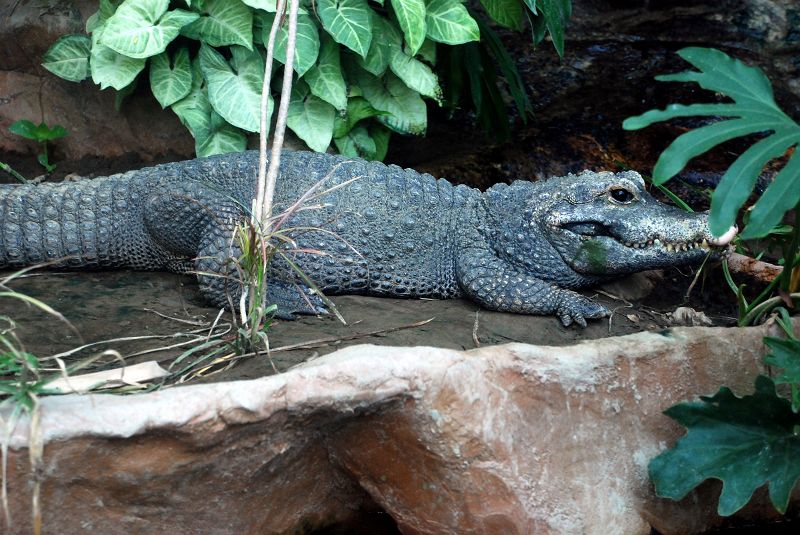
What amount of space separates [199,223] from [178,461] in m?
1.89

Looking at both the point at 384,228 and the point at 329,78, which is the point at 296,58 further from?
the point at 384,228

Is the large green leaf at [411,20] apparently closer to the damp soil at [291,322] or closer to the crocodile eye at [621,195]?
the crocodile eye at [621,195]

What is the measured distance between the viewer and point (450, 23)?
197 inches

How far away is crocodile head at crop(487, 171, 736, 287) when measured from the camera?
4.18 m

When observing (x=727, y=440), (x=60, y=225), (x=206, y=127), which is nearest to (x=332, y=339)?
(x=727, y=440)

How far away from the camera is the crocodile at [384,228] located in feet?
13.7

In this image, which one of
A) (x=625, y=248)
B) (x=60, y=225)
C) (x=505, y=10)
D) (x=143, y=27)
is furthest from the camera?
(x=505, y=10)

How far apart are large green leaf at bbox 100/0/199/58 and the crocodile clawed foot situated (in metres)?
2.49

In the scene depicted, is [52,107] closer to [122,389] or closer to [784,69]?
[122,389]

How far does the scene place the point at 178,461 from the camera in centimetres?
254

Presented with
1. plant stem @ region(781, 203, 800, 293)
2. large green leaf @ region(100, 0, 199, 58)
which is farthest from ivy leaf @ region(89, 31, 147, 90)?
plant stem @ region(781, 203, 800, 293)

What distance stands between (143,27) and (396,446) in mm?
2983

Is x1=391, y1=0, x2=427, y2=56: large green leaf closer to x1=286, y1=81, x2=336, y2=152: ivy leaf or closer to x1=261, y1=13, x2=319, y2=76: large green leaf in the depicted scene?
x1=261, y1=13, x2=319, y2=76: large green leaf

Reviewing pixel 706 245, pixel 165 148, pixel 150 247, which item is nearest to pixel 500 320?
pixel 706 245
